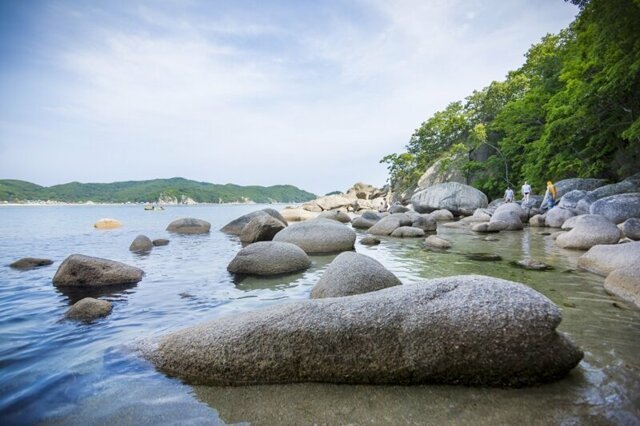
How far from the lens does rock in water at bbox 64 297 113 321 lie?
198 inches

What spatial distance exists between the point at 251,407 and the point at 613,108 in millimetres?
21732

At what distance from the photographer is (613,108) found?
55.4 ft

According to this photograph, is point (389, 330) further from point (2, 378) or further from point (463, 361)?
point (2, 378)

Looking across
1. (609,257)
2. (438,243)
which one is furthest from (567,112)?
(609,257)

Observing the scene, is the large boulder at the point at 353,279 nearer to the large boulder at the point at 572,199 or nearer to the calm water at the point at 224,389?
the calm water at the point at 224,389

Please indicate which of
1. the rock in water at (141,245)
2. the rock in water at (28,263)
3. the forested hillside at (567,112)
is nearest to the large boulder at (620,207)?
the forested hillside at (567,112)

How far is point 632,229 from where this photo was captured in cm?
1021

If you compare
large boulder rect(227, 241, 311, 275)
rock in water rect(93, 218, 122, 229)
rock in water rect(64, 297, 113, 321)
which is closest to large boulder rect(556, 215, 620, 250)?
large boulder rect(227, 241, 311, 275)

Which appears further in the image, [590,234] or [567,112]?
[567,112]

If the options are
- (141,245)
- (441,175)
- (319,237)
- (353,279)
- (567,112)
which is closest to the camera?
(353,279)

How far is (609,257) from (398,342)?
6.45m

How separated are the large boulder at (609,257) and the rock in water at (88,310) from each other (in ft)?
28.9

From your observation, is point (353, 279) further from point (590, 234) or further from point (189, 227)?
point (189, 227)

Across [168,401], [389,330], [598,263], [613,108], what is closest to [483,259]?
[598,263]
